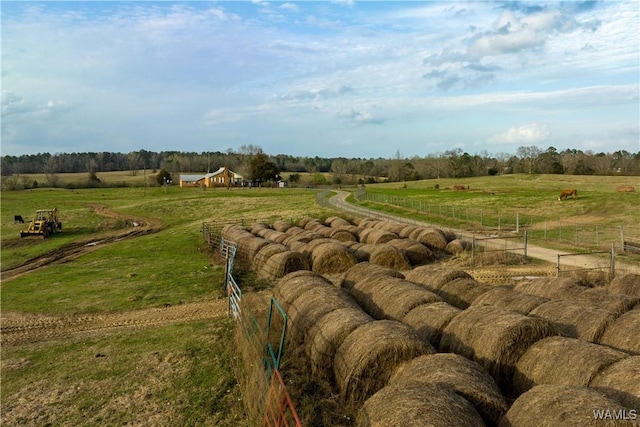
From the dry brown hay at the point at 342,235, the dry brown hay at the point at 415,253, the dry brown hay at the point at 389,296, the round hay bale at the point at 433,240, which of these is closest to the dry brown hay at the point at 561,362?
the dry brown hay at the point at 389,296

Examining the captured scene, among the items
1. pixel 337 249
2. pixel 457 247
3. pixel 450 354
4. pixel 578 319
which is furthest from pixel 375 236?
pixel 450 354

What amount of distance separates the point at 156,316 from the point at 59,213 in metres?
47.7

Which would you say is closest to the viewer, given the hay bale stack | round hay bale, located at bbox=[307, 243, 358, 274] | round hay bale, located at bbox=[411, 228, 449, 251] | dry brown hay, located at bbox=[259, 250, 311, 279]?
the hay bale stack

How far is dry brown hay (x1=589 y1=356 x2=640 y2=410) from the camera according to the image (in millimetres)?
6336

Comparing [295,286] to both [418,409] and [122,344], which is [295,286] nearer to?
[122,344]

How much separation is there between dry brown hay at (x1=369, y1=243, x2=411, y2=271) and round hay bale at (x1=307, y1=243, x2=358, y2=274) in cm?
94

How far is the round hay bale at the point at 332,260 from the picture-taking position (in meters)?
20.1

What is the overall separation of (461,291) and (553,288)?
2.44 m

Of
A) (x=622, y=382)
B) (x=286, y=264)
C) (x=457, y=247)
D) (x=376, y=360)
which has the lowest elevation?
(x=457, y=247)

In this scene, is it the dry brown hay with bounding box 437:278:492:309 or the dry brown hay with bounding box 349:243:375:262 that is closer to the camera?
the dry brown hay with bounding box 437:278:492:309

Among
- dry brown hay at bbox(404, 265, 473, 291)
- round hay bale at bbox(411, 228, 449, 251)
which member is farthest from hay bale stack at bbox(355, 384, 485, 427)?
round hay bale at bbox(411, 228, 449, 251)

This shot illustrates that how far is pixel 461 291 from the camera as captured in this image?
12930mm

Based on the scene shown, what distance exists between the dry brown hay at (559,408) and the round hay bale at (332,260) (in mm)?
14275

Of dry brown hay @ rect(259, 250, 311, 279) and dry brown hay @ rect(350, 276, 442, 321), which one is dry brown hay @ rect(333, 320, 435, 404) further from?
dry brown hay @ rect(259, 250, 311, 279)
